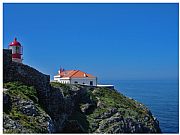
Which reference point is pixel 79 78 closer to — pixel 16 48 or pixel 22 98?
pixel 16 48

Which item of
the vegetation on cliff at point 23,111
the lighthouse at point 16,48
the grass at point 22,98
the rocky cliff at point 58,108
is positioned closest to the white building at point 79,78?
the rocky cliff at point 58,108

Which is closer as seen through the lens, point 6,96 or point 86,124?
point 6,96

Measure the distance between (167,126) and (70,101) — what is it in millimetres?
12213

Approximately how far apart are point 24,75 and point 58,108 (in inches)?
93.8

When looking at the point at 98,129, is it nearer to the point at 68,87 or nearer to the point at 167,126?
the point at 68,87

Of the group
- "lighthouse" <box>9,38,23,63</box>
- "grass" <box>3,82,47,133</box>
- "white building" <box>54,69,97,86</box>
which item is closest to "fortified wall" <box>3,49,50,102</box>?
"grass" <box>3,82,47,133</box>

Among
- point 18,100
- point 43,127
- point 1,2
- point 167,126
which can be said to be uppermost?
point 1,2

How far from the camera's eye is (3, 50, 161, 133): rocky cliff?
30.2 feet

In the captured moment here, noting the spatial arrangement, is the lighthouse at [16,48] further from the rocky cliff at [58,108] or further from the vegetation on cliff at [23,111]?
the vegetation on cliff at [23,111]

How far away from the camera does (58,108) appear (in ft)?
45.4

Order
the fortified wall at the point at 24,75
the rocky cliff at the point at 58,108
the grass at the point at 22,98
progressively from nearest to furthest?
the grass at the point at 22,98
the rocky cliff at the point at 58,108
the fortified wall at the point at 24,75

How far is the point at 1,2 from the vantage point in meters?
4.63

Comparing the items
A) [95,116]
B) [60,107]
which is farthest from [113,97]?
[60,107]

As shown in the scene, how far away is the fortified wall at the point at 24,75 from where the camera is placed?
1150 cm
